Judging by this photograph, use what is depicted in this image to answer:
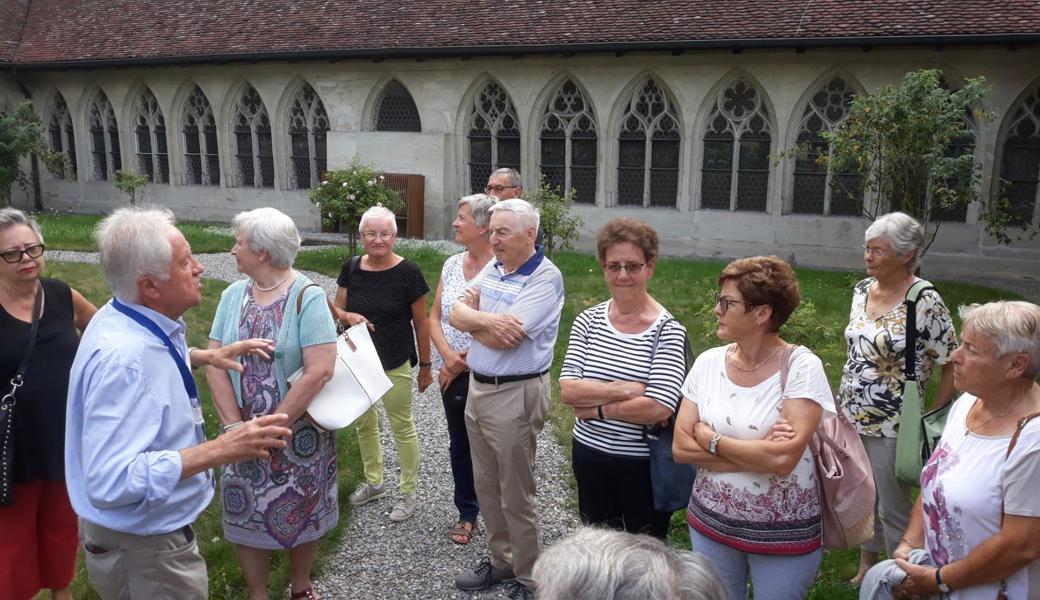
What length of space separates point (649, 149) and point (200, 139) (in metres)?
12.5

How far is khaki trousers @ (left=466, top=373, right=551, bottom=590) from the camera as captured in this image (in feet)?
12.7

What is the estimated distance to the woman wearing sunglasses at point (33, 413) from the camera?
3.28 metres

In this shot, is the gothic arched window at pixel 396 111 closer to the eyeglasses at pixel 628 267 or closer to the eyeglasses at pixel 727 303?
the eyeglasses at pixel 628 267

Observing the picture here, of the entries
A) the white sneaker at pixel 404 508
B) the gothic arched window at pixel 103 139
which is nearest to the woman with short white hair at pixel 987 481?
the white sneaker at pixel 404 508

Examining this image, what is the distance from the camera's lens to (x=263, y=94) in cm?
1966

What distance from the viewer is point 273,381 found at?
343cm

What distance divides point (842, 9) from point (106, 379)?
14558 millimetres

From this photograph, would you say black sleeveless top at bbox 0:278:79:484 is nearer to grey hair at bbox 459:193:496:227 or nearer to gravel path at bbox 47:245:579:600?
gravel path at bbox 47:245:579:600

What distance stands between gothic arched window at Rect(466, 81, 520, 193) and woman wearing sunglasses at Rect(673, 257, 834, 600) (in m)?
14.8

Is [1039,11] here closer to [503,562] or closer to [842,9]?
[842,9]

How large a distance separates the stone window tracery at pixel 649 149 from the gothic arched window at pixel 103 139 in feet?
48.5

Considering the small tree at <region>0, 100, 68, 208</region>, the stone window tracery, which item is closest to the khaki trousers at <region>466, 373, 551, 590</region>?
the stone window tracery

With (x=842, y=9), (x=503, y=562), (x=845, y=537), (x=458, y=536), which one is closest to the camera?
(x=845, y=537)

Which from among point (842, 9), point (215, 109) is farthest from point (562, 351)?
point (215, 109)
